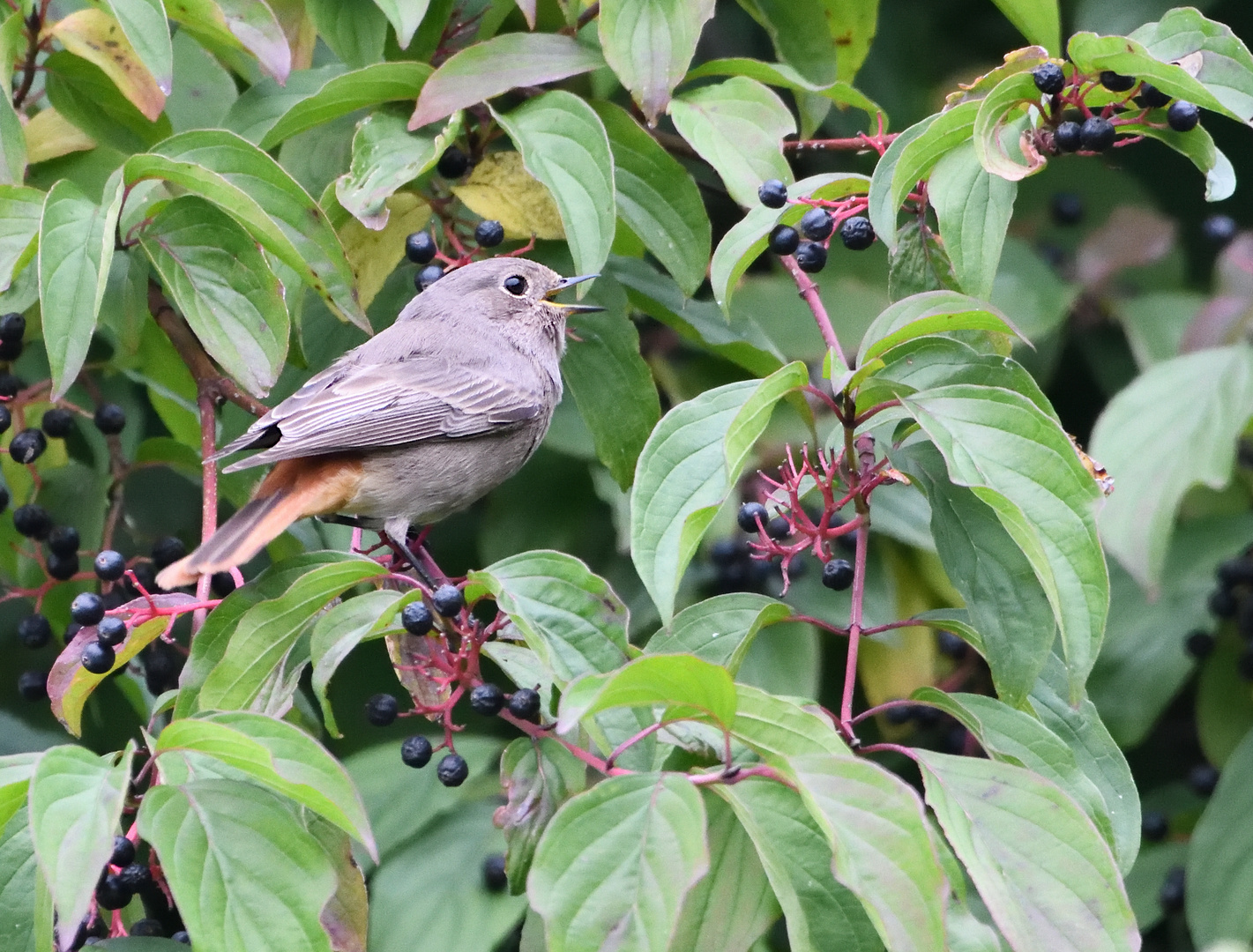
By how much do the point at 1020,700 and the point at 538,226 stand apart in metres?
1.51

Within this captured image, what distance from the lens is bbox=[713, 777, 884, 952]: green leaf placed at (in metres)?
1.96

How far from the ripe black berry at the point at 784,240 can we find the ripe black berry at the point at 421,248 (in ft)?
2.57

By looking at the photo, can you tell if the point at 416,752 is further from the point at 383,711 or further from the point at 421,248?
the point at 421,248

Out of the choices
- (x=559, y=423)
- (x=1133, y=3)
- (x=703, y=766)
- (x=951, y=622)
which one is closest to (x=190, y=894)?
(x=703, y=766)

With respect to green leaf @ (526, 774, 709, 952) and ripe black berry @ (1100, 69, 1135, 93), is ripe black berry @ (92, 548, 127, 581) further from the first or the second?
ripe black berry @ (1100, 69, 1135, 93)

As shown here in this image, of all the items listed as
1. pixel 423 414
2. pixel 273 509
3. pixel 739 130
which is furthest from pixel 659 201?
pixel 273 509

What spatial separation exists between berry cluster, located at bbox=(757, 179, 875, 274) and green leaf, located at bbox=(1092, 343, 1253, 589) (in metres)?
0.88

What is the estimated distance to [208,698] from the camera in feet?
7.93

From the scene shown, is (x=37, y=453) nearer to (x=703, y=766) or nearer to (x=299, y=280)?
(x=299, y=280)

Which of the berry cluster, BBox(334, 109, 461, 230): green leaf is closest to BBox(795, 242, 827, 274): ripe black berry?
the berry cluster

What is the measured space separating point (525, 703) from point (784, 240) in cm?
110

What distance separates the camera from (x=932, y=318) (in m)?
2.23

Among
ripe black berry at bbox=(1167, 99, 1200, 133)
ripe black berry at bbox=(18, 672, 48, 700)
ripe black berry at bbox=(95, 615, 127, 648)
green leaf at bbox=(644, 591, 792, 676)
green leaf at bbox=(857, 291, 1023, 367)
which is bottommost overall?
ripe black berry at bbox=(18, 672, 48, 700)

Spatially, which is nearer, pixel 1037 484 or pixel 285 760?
pixel 285 760
